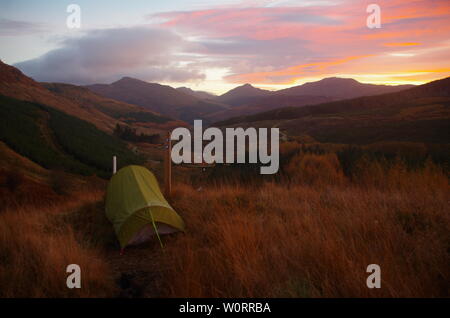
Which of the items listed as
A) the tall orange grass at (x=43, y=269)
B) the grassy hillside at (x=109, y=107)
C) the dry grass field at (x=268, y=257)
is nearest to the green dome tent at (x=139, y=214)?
the dry grass field at (x=268, y=257)

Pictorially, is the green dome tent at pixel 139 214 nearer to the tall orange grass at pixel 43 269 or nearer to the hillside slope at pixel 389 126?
the tall orange grass at pixel 43 269

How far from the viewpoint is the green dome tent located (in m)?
6.41

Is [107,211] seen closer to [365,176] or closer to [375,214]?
[375,214]

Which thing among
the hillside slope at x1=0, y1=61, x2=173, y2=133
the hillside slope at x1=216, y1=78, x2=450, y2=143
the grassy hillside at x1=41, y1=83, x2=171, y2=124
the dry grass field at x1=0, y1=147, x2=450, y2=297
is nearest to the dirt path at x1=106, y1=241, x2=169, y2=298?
the dry grass field at x1=0, y1=147, x2=450, y2=297

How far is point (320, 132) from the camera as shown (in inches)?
1962

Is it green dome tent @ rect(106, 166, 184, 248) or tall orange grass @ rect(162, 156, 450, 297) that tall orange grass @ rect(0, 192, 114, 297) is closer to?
tall orange grass @ rect(162, 156, 450, 297)

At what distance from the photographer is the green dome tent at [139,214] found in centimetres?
641

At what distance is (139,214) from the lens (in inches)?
259

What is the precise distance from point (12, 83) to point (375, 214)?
7242cm

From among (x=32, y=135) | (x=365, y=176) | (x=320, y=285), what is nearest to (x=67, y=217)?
(x=320, y=285)

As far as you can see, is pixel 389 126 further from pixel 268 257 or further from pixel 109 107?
pixel 109 107

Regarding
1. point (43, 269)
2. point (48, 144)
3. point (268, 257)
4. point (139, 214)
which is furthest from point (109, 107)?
point (268, 257)

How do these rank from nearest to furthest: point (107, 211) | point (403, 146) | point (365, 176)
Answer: point (107, 211), point (365, 176), point (403, 146)

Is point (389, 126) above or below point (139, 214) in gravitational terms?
above
